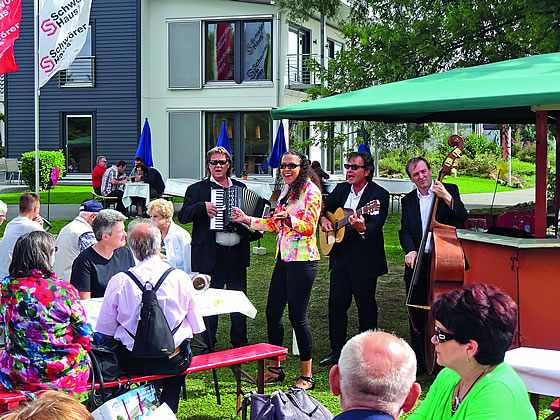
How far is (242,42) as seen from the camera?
85.2ft

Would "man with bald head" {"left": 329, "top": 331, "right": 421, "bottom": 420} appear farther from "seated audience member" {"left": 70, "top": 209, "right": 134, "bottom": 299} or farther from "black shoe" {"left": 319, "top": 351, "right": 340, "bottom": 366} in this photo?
"black shoe" {"left": 319, "top": 351, "right": 340, "bottom": 366}

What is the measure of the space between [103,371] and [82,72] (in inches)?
965

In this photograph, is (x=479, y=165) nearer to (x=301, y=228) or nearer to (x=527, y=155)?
(x=527, y=155)

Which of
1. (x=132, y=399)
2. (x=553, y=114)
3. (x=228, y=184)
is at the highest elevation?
(x=553, y=114)

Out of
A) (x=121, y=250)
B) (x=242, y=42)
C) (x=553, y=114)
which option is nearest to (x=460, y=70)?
(x=553, y=114)

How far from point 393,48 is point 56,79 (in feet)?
60.2

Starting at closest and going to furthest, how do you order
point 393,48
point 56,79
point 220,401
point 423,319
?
point 220,401 → point 423,319 → point 393,48 → point 56,79

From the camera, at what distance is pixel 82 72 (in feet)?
91.1

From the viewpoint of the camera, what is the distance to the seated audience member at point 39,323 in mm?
4395

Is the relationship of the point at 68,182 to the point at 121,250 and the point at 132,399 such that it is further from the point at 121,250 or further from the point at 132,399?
the point at 132,399

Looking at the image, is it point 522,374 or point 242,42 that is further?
point 242,42

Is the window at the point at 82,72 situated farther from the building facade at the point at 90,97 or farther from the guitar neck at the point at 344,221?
the guitar neck at the point at 344,221

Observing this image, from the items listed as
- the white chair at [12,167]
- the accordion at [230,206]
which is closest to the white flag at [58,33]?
the accordion at [230,206]

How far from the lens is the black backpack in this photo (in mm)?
4699
